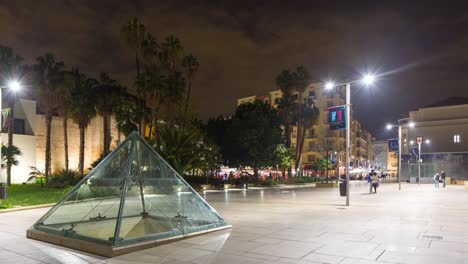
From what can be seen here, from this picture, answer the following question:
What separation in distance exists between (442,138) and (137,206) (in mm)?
61324

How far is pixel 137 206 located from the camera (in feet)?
43.5

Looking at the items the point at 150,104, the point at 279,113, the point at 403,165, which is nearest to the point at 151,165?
the point at 150,104

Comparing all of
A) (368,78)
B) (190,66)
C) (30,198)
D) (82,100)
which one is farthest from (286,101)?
(30,198)

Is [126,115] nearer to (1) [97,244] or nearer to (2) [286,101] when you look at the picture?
(2) [286,101]

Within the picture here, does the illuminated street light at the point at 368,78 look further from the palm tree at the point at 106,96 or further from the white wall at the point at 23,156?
the white wall at the point at 23,156

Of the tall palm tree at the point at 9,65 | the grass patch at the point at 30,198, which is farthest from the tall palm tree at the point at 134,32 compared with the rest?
the grass patch at the point at 30,198

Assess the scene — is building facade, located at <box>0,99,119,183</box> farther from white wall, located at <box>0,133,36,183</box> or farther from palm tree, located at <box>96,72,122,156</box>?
palm tree, located at <box>96,72,122,156</box>

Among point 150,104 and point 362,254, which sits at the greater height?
point 150,104

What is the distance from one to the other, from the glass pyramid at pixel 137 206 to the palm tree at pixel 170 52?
28.5 metres

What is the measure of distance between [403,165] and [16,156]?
54.6 metres

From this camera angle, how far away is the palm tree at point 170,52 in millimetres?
41062

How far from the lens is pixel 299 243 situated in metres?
9.30

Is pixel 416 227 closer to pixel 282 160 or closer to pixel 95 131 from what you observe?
pixel 282 160

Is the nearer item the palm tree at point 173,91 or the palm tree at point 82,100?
the palm tree at point 82,100
